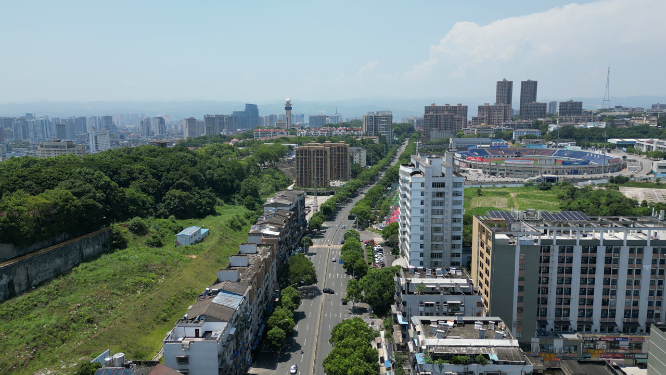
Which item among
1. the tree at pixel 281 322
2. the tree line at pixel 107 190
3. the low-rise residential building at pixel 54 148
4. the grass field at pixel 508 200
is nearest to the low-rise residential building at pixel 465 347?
the tree at pixel 281 322

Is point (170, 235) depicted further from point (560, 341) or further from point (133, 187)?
point (560, 341)

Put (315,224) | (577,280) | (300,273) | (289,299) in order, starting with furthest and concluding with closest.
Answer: (315,224) → (300,273) → (289,299) → (577,280)

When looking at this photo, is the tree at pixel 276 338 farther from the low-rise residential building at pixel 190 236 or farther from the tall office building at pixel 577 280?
the low-rise residential building at pixel 190 236

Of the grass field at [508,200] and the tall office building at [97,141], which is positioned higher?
the tall office building at [97,141]

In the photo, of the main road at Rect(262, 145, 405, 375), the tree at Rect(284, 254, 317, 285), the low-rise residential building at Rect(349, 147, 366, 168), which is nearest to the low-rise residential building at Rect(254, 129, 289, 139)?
the low-rise residential building at Rect(349, 147, 366, 168)

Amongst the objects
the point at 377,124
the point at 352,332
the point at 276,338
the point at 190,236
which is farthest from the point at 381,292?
the point at 377,124

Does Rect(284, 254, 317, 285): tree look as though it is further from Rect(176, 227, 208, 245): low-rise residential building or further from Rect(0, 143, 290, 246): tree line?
Rect(0, 143, 290, 246): tree line

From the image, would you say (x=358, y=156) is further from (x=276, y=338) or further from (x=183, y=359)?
(x=183, y=359)
